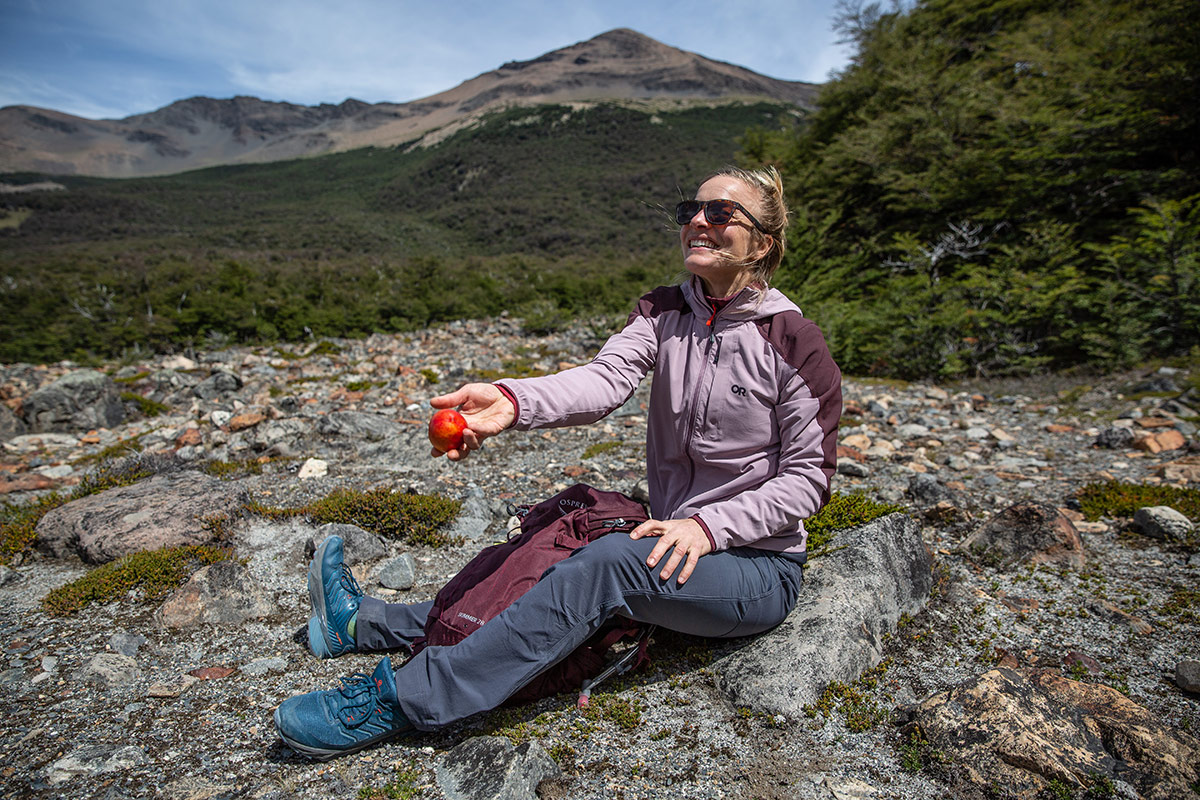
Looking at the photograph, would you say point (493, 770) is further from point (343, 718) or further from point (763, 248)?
point (763, 248)

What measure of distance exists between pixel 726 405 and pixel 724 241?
2.09ft

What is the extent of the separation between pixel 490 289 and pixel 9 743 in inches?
645

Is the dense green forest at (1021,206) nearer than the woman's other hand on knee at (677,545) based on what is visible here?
No

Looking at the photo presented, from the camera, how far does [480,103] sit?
145 meters

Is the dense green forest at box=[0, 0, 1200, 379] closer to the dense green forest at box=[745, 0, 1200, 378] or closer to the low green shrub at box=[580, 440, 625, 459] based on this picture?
the dense green forest at box=[745, 0, 1200, 378]

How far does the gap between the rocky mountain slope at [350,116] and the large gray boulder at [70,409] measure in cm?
12018

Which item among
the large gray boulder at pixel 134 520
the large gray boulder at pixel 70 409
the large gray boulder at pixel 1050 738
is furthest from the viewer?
the large gray boulder at pixel 70 409

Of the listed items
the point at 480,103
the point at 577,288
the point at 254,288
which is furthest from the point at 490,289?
the point at 480,103

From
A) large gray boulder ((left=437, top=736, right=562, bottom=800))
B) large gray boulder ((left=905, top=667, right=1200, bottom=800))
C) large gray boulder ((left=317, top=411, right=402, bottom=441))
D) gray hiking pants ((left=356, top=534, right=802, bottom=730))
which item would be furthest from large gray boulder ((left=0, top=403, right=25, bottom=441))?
large gray boulder ((left=905, top=667, right=1200, bottom=800))

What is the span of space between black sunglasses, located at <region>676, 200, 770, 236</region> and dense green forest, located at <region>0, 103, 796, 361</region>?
17 cm

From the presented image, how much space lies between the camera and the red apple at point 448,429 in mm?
1882

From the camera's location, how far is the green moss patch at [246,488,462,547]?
3682 millimetres

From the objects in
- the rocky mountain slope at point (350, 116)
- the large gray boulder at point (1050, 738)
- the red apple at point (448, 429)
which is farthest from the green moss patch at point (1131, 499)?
the rocky mountain slope at point (350, 116)

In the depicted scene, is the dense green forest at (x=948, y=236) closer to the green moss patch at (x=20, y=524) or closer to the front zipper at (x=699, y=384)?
the front zipper at (x=699, y=384)
